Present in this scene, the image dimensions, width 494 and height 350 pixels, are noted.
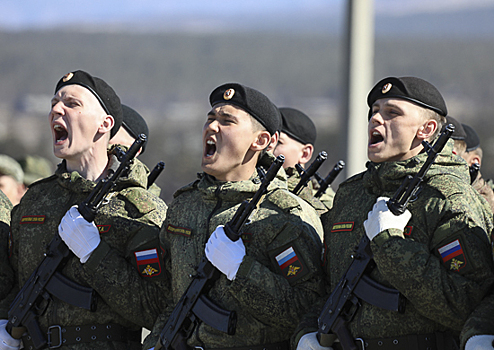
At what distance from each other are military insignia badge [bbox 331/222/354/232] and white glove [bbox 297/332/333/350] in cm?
61

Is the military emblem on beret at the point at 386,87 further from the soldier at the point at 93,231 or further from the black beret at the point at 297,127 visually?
the black beret at the point at 297,127

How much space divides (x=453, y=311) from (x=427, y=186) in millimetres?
650

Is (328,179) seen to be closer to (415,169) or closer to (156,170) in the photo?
(156,170)

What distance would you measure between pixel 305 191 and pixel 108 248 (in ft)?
6.53

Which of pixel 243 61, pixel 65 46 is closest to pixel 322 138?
pixel 243 61

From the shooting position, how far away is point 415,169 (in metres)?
3.68

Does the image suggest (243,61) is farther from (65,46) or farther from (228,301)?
(228,301)

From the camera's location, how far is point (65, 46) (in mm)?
16000

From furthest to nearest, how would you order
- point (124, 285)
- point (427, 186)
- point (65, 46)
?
point (65, 46) < point (124, 285) < point (427, 186)

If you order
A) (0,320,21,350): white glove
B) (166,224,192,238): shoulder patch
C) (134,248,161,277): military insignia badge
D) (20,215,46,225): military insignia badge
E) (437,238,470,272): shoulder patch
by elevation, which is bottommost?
(0,320,21,350): white glove

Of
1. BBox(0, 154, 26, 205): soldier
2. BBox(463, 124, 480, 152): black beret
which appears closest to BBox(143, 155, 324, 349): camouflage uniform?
BBox(0, 154, 26, 205): soldier

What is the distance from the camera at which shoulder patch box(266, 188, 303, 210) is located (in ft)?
12.9

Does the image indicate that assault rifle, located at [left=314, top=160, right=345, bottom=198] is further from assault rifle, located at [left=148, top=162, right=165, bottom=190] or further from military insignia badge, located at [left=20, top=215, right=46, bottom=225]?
military insignia badge, located at [left=20, top=215, right=46, bottom=225]

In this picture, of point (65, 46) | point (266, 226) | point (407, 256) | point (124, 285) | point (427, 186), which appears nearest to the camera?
point (407, 256)
